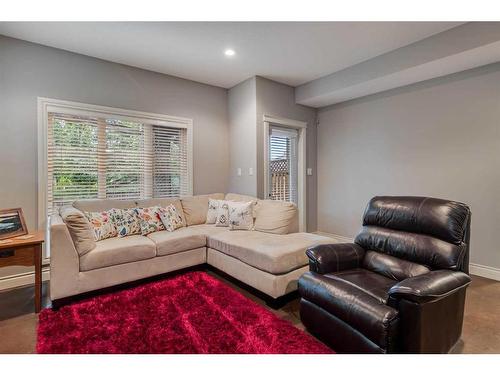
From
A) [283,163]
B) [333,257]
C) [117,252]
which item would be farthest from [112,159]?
[333,257]

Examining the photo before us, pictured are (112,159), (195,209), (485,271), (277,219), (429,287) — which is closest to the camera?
(429,287)

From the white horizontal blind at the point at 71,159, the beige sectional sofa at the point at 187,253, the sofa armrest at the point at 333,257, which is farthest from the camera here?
the white horizontal blind at the point at 71,159

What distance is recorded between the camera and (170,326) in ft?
6.62

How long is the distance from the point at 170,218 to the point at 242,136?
176 cm

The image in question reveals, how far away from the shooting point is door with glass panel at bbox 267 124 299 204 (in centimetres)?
442

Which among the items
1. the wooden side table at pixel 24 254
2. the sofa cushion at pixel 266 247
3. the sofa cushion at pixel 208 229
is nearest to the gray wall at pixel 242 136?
the sofa cushion at pixel 208 229

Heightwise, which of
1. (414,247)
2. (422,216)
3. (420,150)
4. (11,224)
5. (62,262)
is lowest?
(62,262)

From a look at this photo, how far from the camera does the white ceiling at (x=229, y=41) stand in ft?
8.79

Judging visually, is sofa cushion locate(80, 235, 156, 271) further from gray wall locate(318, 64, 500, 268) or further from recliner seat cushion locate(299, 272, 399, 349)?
gray wall locate(318, 64, 500, 268)

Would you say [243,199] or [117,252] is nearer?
[117,252]

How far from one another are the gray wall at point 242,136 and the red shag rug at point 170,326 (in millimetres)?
1998

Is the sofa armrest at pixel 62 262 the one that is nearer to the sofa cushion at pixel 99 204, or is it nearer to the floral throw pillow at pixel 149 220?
the sofa cushion at pixel 99 204

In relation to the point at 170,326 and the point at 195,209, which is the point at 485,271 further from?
the point at 195,209
